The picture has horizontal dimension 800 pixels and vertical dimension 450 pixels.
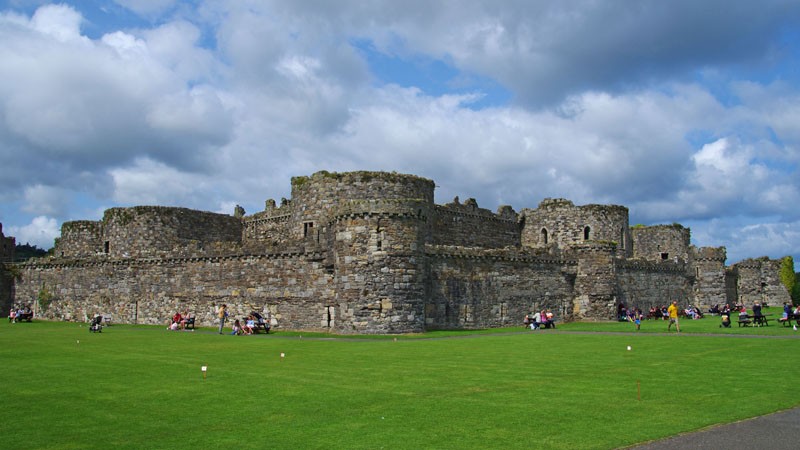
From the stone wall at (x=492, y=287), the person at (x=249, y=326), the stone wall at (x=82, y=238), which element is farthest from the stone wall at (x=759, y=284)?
the stone wall at (x=82, y=238)

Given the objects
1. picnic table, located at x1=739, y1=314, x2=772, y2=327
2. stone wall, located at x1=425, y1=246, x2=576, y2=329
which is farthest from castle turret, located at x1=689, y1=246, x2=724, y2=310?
picnic table, located at x1=739, y1=314, x2=772, y2=327

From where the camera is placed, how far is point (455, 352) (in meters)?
23.3

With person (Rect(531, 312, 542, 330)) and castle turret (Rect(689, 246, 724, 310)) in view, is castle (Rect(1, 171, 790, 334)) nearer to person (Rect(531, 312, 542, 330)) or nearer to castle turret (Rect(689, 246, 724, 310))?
castle turret (Rect(689, 246, 724, 310))

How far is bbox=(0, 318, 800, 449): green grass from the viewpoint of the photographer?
10.9 meters

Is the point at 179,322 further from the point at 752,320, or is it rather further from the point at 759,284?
the point at 759,284

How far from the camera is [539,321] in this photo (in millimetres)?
38781

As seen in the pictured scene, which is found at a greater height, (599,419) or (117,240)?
(117,240)

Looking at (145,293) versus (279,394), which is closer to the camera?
(279,394)

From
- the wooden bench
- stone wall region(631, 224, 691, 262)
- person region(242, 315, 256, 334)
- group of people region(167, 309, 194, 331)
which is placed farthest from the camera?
stone wall region(631, 224, 691, 262)

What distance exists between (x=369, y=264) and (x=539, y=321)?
37.3ft

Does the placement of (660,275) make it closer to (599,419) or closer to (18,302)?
(599,419)

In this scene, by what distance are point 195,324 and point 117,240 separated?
13330 millimetres

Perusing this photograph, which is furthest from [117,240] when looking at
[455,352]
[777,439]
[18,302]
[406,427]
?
[777,439]

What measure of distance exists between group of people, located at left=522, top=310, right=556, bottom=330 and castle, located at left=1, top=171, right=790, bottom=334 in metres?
1.67
